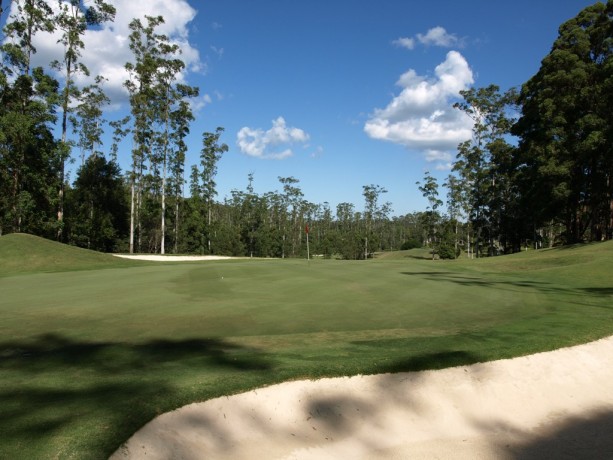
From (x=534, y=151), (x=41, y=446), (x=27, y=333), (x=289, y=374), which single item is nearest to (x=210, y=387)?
(x=289, y=374)

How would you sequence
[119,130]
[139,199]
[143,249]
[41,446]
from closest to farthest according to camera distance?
[41,446] < [119,130] < [139,199] < [143,249]

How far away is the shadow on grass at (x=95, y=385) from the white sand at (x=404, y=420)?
311 millimetres

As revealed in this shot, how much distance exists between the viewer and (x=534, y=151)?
1590 inches

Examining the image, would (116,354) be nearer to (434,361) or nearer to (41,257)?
(434,361)

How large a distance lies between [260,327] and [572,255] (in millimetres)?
25747

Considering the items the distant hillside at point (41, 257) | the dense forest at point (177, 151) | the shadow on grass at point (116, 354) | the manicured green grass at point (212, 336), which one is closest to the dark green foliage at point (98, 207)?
the dense forest at point (177, 151)

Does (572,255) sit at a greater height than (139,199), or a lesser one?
lesser

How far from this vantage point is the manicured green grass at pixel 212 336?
15.9 ft

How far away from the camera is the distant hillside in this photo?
24691mm

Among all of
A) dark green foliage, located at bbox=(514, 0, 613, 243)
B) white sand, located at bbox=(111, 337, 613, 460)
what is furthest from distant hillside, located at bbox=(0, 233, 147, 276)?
dark green foliage, located at bbox=(514, 0, 613, 243)

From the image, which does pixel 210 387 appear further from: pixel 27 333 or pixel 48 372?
pixel 27 333

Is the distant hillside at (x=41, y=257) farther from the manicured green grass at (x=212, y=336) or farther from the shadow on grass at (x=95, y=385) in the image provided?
the shadow on grass at (x=95, y=385)

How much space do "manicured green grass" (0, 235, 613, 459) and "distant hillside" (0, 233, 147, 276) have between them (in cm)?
1012

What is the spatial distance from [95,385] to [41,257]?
24469 millimetres
